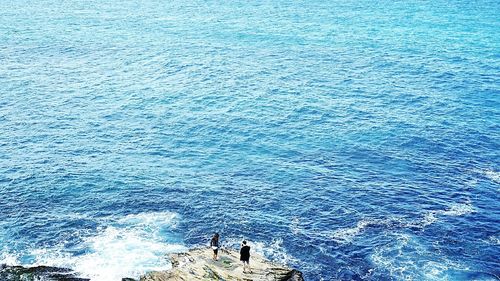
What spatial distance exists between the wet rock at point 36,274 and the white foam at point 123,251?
1.45 metres

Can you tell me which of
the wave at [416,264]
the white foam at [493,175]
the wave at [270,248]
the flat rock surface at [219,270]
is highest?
the flat rock surface at [219,270]

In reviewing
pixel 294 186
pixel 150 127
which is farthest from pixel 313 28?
pixel 294 186

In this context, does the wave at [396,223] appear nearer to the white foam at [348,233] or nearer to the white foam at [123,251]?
the white foam at [348,233]

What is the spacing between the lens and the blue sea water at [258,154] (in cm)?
7912

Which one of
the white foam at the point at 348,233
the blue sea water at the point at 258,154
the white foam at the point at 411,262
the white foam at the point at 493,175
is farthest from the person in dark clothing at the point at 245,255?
the white foam at the point at 493,175

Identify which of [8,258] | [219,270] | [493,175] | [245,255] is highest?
[245,255]

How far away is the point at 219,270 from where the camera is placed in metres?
63.3

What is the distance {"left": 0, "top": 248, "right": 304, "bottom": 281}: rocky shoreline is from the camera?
62.2 m

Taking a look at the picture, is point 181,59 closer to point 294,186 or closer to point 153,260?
point 294,186

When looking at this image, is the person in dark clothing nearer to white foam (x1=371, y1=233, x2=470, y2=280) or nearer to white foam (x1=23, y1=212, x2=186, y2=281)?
white foam (x1=23, y1=212, x2=186, y2=281)

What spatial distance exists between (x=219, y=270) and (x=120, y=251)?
780 inches

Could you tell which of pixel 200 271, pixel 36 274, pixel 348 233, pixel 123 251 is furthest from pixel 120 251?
pixel 348 233

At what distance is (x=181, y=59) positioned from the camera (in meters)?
160

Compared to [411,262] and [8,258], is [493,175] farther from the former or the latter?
[8,258]
